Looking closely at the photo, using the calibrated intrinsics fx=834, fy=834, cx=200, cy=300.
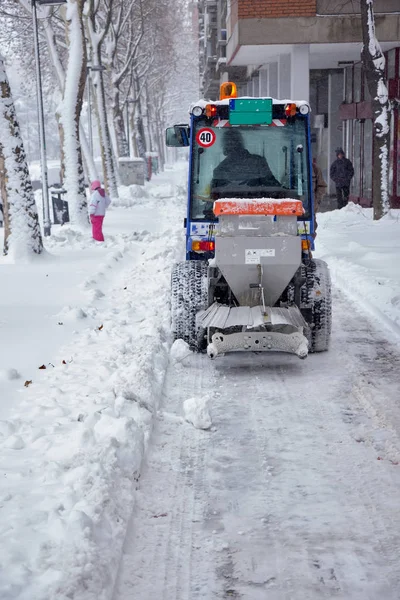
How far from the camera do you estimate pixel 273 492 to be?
4840 millimetres

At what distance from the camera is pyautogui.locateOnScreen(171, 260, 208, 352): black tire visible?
8086 millimetres

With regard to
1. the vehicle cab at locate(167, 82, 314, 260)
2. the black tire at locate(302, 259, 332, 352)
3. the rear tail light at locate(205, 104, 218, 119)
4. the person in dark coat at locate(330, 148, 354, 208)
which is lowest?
the black tire at locate(302, 259, 332, 352)

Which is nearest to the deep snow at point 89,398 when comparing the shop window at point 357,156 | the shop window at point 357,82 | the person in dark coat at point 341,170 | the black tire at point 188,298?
the black tire at point 188,298

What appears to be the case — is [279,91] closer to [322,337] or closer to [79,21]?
[79,21]

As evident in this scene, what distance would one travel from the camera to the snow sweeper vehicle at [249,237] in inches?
289

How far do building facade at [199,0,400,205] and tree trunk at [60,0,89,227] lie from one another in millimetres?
4647

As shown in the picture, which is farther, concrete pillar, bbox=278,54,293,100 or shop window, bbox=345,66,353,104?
shop window, bbox=345,66,353,104

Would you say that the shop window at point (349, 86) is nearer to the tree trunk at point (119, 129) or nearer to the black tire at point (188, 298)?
the tree trunk at point (119, 129)

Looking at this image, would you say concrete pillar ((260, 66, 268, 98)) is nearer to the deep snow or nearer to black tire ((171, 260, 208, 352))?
the deep snow

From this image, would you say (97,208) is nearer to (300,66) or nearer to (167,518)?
(300,66)

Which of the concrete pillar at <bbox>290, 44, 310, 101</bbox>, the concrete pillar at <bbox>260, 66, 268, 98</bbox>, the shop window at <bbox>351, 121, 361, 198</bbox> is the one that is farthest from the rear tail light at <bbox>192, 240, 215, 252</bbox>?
the concrete pillar at <bbox>260, 66, 268, 98</bbox>

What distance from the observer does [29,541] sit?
4043mm

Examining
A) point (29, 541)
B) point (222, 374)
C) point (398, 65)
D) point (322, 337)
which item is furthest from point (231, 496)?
point (398, 65)

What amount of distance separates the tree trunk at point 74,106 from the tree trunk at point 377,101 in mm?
6907
